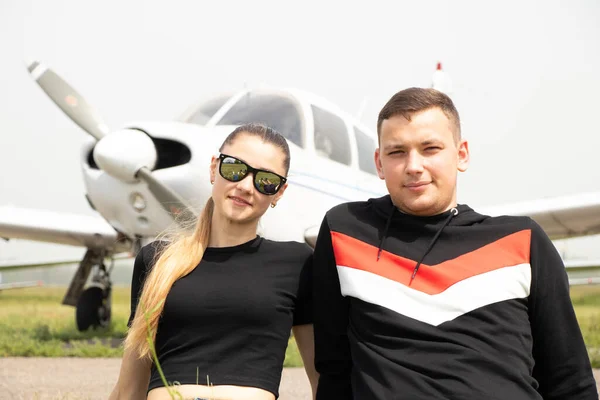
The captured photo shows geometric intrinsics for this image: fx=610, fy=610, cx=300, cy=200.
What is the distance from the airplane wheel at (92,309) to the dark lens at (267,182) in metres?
7.65

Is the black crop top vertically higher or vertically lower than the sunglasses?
lower

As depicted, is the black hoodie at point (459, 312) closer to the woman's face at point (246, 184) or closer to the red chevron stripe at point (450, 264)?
the red chevron stripe at point (450, 264)

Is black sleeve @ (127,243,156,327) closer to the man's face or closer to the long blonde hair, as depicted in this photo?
the long blonde hair

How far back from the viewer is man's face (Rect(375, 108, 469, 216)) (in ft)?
5.33

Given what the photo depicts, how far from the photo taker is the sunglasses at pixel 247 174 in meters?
1.88

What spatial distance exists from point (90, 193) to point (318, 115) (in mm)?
2343

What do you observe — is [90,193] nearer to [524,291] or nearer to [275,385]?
[275,385]

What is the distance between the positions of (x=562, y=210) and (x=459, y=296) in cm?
614

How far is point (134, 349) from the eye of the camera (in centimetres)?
177

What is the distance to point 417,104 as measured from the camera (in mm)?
1654

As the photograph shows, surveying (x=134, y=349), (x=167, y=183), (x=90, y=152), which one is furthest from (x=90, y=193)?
(x=134, y=349)

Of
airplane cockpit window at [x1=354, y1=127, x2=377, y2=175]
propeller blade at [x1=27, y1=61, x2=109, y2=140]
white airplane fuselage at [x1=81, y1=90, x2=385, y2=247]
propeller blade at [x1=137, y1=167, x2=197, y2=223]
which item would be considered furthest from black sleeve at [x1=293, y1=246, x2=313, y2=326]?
airplane cockpit window at [x1=354, y1=127, x2=377, y2=175]

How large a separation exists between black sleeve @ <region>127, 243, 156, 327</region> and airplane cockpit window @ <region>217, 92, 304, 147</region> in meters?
3.95

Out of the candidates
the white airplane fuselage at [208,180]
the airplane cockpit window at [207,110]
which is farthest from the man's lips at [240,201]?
the airplane cockpit window at [207,110]
